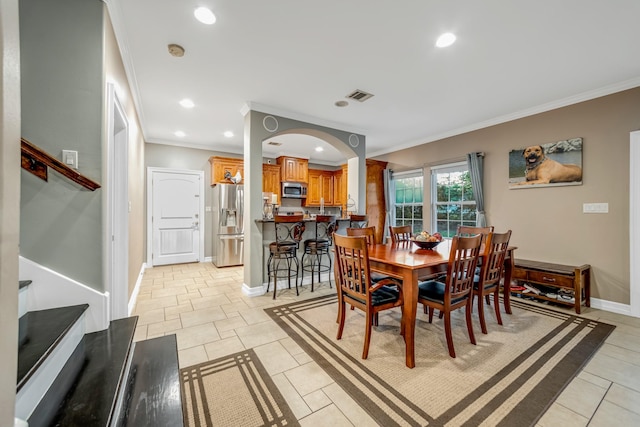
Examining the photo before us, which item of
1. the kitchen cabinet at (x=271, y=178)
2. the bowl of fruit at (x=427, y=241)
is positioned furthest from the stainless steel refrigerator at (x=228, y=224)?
the bowl of fruit at (x=427, y=241)

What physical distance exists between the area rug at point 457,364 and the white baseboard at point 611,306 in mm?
604


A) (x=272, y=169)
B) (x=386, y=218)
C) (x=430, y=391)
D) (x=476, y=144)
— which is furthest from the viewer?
(x=272, y=169)

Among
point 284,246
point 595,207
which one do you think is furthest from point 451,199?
point 284,246

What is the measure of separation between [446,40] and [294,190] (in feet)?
16.0

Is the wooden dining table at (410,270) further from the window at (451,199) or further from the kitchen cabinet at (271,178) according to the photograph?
the kitchen cabinet at (271,178)

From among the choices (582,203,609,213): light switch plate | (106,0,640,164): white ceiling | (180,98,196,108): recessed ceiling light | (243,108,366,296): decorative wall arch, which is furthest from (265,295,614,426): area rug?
(180,98,196,108): recessed ceiling light

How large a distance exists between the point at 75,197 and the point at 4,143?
1323 millimetres

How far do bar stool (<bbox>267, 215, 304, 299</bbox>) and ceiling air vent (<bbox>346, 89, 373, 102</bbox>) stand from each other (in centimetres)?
177

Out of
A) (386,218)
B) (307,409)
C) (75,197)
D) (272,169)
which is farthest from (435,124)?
(75,197)

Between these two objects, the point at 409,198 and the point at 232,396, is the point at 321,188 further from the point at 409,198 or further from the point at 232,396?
the point at 232,396

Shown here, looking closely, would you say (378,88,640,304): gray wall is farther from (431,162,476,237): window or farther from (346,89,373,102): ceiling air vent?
(346,89,373,102): ceiling air vent

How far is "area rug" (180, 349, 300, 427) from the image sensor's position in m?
1.55

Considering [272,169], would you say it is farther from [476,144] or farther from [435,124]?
[476,144]

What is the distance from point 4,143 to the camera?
2.08ft
